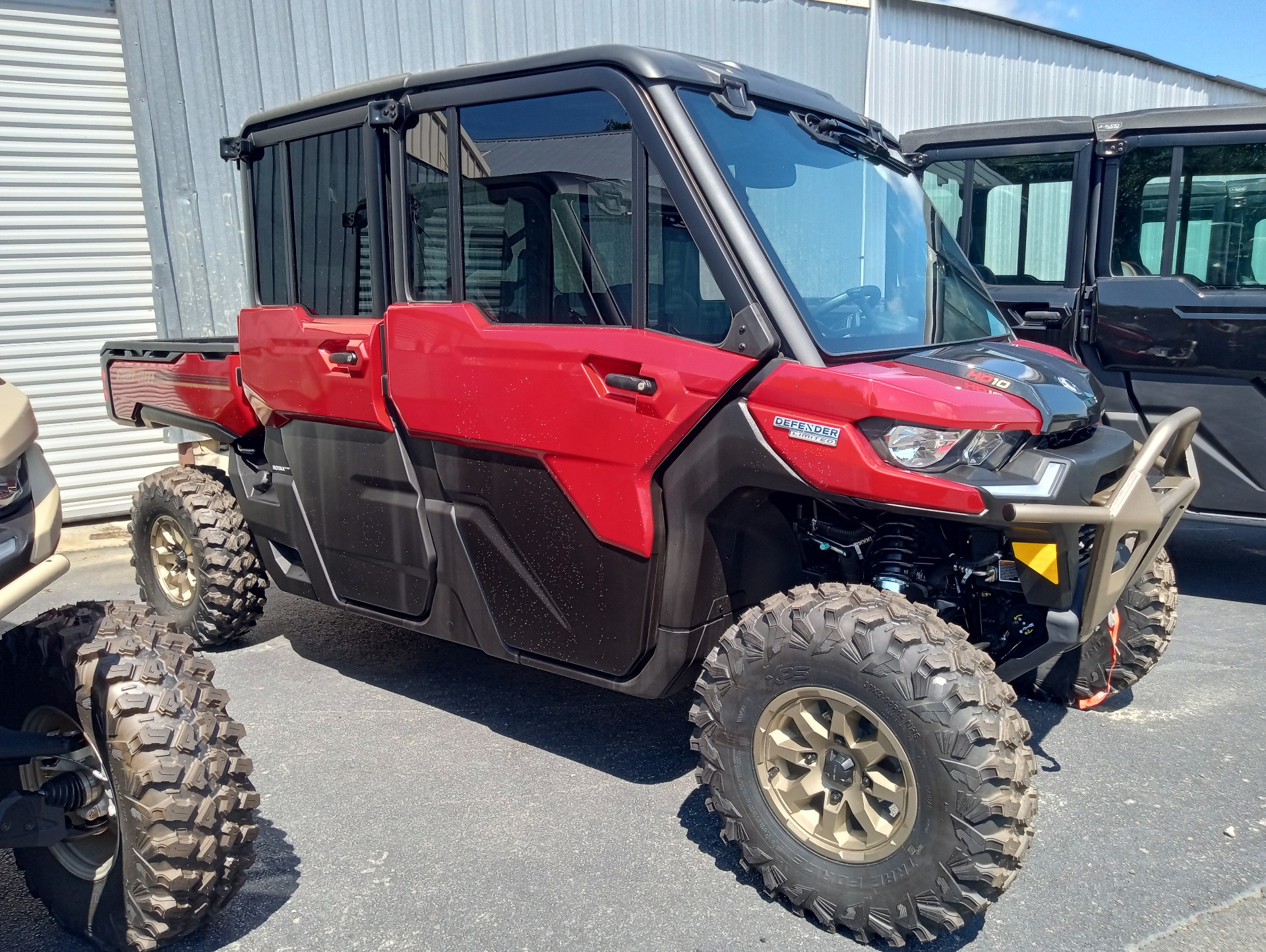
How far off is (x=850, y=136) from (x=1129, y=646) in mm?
2244

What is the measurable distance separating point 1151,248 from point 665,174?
367cm

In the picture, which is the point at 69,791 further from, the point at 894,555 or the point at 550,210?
the point at 894,555

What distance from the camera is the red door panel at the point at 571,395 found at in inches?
112

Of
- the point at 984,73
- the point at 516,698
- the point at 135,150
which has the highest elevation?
the point at 984,73

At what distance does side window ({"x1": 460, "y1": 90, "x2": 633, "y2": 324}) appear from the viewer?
2967 millimetres

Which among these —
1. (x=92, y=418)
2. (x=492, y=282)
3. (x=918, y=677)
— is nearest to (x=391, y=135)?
(x=492, y=282)

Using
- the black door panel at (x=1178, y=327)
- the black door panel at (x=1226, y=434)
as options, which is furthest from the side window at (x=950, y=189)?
the black door panel at (x=1226, y=434)

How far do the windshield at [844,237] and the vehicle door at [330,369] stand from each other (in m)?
1.42

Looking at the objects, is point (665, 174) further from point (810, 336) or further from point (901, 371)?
point (901, 371)

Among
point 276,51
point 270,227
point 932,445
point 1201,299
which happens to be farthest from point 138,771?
point 276,51

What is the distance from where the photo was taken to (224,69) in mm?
7188

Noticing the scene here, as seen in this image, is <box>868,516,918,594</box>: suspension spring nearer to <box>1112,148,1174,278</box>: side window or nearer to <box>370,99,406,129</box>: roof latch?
<box>370,99,406,129</box>: roof latch

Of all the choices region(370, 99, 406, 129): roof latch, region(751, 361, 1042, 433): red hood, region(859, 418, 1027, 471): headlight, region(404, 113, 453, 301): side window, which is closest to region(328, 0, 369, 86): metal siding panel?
region(370, 99, 406, 129): roof latch

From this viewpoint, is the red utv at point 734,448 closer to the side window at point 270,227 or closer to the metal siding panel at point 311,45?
the side window at point 270,227
